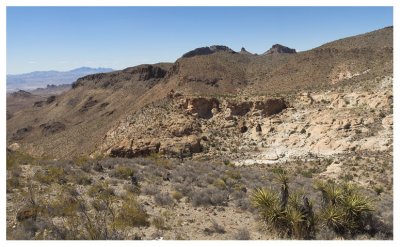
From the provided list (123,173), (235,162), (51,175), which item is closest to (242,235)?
(123,173)

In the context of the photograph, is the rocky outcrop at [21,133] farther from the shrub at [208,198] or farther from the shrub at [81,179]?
the shrub at [208,198]

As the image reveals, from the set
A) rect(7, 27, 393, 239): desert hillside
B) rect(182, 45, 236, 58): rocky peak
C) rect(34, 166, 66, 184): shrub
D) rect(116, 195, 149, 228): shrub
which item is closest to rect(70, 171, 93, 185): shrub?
rect(7, 27, 393, 239): desert hillside

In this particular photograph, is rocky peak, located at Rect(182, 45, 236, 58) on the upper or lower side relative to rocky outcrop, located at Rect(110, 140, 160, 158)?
upper

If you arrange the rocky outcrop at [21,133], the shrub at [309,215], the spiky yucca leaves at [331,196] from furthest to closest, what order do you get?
the rocky outcrop at [21,133] → the spiky yucca leaves at [331,196] → the shrub at [309,215]

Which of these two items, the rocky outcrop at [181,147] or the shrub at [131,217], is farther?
the rocky outcrop at [181,147]

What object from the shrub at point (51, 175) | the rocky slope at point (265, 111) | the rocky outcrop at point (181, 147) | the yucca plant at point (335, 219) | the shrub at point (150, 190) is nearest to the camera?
the yucca plant at point (335, 219)

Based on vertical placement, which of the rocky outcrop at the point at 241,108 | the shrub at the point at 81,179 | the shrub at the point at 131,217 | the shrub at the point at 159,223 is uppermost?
the rocky outcrop at the point at 241,108

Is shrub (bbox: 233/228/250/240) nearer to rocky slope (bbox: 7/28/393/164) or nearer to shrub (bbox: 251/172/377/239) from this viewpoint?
shrub (bbox: 251/172/377/239)

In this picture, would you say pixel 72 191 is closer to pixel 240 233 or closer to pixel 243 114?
pixel 240 233

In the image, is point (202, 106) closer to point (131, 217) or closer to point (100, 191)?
point (100, 191)

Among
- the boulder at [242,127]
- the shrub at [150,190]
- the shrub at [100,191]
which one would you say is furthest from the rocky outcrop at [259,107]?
the shrub at [100,191]
